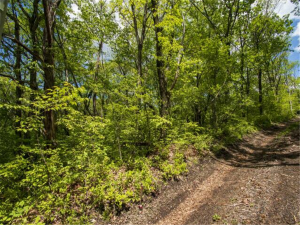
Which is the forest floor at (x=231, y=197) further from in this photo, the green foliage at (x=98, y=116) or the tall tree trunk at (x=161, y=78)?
the tall tree trunk at (x=161, y=78)

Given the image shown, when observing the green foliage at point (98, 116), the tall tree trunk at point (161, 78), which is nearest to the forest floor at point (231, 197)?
the green foliage at point (98, 116)

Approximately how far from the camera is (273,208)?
3.59 meters

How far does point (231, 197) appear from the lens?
4.49 metres

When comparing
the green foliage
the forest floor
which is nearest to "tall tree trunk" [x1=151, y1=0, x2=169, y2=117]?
the green foliage

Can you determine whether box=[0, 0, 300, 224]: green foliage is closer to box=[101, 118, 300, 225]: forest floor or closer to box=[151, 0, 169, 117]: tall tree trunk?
box=[151, 0, 169, 117]: tall tree trunk

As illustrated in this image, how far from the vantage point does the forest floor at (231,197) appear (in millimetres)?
3574

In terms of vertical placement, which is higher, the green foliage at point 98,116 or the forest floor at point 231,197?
the green foliage at point 98,116

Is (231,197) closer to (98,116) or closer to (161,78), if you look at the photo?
(98,116)

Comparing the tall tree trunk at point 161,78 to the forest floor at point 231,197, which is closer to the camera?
the forest floor at point 231,197

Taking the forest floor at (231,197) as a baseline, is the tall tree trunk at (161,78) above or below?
above

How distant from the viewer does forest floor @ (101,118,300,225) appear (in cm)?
357

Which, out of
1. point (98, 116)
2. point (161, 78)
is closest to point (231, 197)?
point (98, 116)

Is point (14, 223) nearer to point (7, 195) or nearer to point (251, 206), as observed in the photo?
point (7, 195)

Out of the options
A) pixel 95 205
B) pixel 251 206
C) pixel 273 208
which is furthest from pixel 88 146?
pixel 273 208
